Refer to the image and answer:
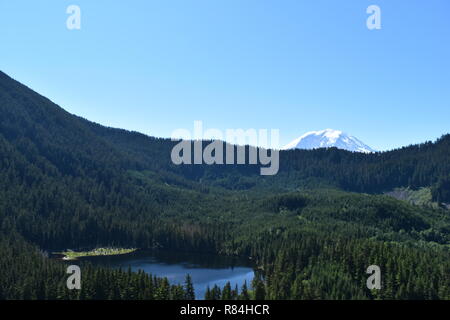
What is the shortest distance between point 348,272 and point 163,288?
7231 centimetres

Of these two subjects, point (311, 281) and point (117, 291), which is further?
point (311, 281)

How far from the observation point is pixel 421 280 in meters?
157
